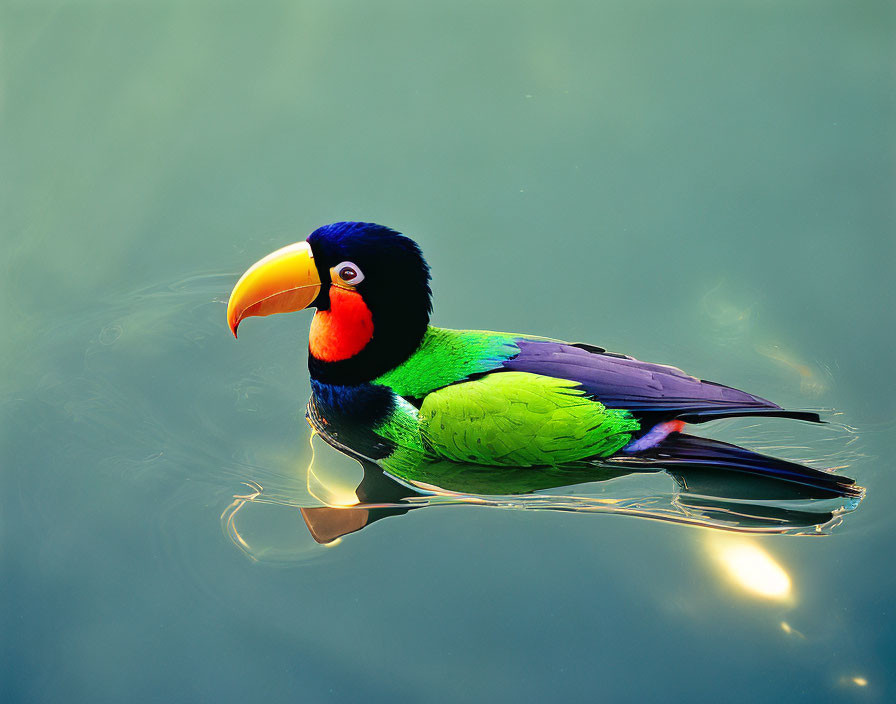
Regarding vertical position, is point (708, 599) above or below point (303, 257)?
below

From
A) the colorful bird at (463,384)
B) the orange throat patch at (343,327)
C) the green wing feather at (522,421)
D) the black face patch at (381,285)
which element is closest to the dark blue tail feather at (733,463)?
the colorful bird at (463,384)

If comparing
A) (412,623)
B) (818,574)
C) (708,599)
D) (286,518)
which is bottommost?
(412,623)

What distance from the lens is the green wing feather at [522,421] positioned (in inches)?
102

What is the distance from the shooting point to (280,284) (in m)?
2.73

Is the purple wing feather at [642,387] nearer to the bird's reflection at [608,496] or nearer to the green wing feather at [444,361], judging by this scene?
the green wing feather at [444,361]

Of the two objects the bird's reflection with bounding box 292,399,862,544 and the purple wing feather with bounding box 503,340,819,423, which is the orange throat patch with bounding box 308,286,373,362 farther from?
the purple wing feather with bounding box 503,340,819,423

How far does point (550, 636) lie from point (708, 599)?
18.7 inches

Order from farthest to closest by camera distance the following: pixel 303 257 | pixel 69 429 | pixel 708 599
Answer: pixel 69 429 < pixel 303 257 < pixel 708 599

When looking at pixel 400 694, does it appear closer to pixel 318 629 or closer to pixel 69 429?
pixel 318 629

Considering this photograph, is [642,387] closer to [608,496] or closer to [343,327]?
[608,496]

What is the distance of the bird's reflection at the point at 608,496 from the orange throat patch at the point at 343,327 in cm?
27

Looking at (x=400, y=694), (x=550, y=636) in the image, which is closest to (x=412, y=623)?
(x=400, y=694)

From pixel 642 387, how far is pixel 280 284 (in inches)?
45.1

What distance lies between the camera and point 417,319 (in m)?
2.72
